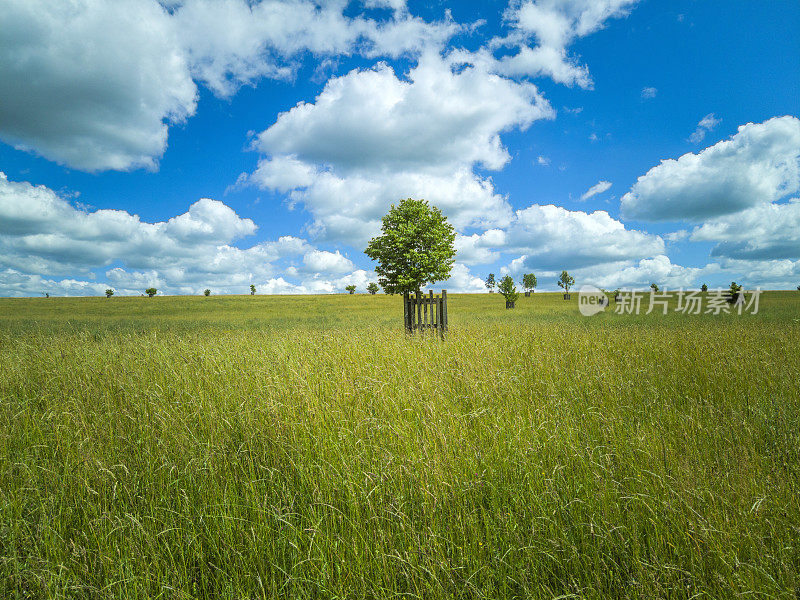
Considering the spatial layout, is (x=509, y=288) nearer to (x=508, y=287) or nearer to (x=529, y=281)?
(x=508, y=287)

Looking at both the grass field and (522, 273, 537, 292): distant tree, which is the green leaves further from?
the grass field

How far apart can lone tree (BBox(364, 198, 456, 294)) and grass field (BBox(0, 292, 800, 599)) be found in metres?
8.81

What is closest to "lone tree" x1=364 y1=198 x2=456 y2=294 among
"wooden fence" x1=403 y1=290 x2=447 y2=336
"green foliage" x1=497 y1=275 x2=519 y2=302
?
"wooden fence" x1=403 y1=290 x2=447 y2=336

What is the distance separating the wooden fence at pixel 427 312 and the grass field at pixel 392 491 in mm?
6947

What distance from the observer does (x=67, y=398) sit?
15.5 feet

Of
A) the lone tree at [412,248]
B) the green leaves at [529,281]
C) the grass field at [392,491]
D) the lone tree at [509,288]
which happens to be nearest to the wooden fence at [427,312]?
the lone tree at [412,248]

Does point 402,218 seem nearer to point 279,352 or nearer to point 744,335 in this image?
point 279,352

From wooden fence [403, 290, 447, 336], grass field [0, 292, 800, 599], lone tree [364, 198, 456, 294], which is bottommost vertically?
grass field [0, 292, 800, 599]

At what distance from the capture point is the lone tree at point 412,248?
1365 cm

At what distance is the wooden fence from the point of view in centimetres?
1220

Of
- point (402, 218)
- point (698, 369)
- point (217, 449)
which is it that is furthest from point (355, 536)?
point (402, 218)

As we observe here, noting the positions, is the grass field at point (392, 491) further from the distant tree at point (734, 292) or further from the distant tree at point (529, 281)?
the distant tree at point (529, 281)

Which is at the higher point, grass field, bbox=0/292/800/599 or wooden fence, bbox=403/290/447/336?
wooden fence, bbox=403/290/447/336

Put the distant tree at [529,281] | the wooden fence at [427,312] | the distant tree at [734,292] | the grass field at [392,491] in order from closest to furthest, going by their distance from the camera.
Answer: the grass field at [392,491] → the wooden fence at [427,312] → the distant tree at [734,292] → the distant tree at [529,281]
